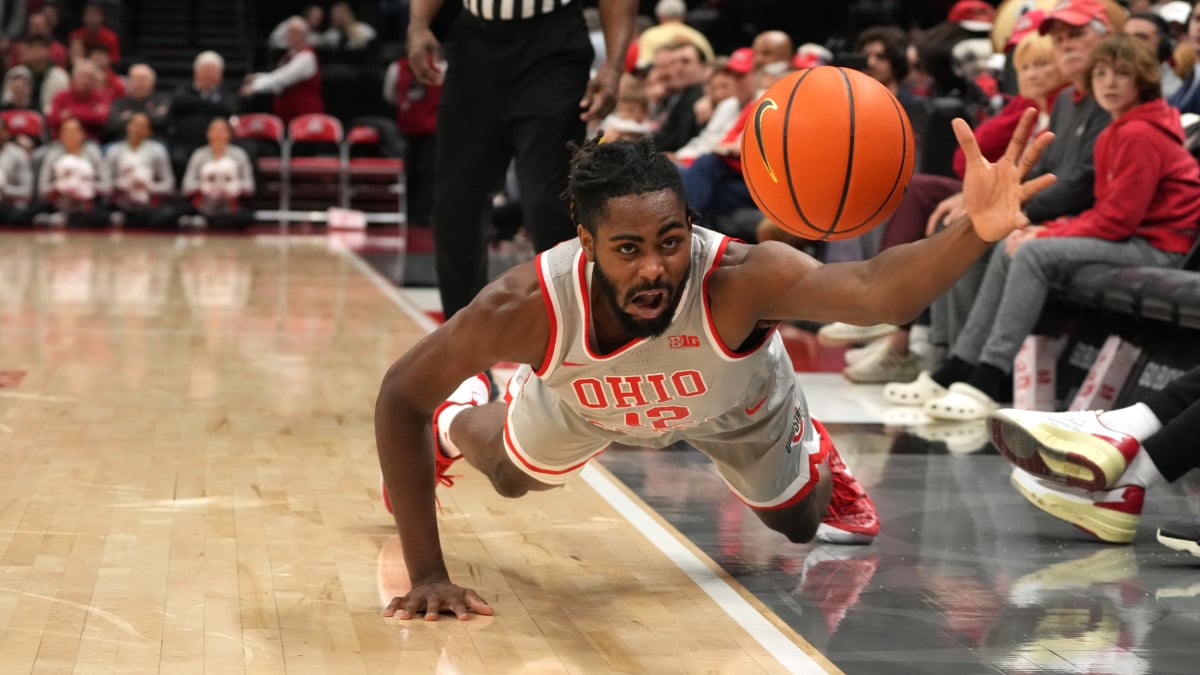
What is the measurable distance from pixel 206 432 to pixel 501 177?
1.27 metres

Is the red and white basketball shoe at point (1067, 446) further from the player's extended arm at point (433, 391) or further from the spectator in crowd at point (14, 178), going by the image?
the spectator in crowd at point (14, 178)

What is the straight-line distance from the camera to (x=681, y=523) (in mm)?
4223

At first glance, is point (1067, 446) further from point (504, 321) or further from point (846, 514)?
point (504, 321)

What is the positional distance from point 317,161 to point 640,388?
43.2 ft

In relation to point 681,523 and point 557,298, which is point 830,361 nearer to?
point 681,523

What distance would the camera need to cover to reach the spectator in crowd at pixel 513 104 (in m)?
5.17

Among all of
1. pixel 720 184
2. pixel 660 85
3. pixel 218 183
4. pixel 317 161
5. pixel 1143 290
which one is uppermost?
pixel 1143 290

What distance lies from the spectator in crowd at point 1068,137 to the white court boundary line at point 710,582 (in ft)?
6.56

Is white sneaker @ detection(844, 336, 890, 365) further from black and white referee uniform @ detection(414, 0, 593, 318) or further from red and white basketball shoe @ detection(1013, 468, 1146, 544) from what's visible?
red and white basketball shoe @ detection(1013, 468, 1146, 544)

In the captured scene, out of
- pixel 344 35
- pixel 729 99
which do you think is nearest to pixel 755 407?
pixel 729 99

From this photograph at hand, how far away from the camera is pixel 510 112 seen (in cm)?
521

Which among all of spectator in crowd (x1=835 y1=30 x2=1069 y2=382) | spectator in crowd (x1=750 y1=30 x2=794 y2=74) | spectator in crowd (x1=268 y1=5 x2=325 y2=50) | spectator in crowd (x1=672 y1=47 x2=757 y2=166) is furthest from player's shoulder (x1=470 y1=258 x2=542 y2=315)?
spectator in crowd (x1=268 y1=5 x2=325 y2=50)

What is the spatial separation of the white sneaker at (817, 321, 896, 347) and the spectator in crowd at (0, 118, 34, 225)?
981cm

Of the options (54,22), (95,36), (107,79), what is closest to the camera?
(107,79)
